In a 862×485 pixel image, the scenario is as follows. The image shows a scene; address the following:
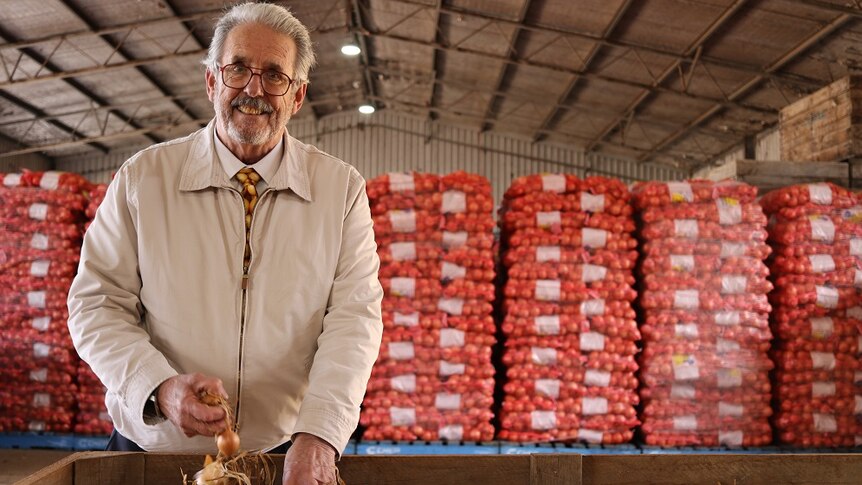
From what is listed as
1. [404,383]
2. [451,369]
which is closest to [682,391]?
[451,369]

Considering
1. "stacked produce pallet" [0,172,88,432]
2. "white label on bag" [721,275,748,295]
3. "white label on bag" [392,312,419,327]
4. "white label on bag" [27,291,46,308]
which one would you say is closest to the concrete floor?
"stacked produce pallet" [0,172,88,432]

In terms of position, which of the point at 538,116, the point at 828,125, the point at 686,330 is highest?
the point at 538,116

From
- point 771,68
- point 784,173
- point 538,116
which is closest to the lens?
point 784,173

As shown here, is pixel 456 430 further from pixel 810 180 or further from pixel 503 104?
pixel 503 104

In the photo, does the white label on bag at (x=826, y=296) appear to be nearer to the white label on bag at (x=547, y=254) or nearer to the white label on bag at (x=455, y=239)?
the white label on bag at (x=547, y=254)

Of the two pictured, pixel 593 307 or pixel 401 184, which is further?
pixel 401 184

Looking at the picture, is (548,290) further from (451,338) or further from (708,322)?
(708,322)

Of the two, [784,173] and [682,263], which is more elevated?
[784,173]

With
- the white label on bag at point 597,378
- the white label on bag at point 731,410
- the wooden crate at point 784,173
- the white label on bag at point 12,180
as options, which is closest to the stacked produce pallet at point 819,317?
the white label on bag at point 731,410

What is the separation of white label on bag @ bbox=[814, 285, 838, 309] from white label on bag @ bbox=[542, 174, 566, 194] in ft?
7.20

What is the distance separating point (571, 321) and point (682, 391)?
107 centimetres

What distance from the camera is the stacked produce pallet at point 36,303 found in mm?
5891

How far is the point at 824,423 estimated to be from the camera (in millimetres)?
5578

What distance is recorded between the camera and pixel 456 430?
5.62 meters
